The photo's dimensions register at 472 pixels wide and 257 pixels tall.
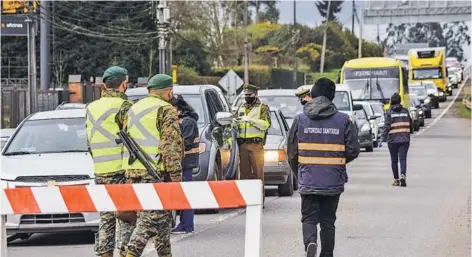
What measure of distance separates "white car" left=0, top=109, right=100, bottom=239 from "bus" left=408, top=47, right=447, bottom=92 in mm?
59424

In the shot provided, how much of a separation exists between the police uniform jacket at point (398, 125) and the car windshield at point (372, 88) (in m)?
22.8

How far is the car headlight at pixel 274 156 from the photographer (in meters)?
17.9

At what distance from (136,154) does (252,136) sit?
6.17 m

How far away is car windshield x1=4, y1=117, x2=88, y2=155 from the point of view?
13.5 metres

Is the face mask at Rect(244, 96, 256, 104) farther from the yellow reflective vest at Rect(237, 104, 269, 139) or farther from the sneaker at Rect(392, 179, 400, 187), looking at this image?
the sneaker at Rect(392, 179, 400, 187)

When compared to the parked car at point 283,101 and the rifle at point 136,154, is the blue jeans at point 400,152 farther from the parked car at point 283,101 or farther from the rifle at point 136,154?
the rifle at point 136,154

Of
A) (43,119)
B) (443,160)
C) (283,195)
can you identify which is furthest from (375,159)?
(43,119)

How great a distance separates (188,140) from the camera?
41.0ft

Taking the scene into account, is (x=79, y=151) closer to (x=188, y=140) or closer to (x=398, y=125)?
(x=188, y=140)

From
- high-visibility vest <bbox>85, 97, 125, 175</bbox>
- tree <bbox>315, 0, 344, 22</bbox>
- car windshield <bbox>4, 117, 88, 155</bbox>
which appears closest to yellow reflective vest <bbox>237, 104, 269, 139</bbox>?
car windshield <bbox>4, 117, 88, 155</bbox>

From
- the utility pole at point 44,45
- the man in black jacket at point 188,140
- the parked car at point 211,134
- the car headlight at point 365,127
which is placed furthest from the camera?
the utility pole at point 44,45

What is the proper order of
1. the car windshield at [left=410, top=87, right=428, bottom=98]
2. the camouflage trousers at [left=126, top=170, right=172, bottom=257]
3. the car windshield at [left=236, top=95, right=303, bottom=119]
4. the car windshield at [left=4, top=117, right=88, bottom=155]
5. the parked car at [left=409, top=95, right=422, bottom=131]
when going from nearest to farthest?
the camouflage trousers at [left=126, top=170, right=172, bottom=257], the car windshield at [left=4, top=117, right=88, bottom=155], the car windshield at [left=236, top=95, right=303, bottom=119], the parked car at [left=409, top=95, right=422, bottom=131], the car windshield at [left=410, top=87, right=428, bottom=98]

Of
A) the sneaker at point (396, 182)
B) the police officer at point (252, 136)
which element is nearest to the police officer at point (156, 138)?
the police officer at point (252, 136)

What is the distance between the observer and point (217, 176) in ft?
49.4
